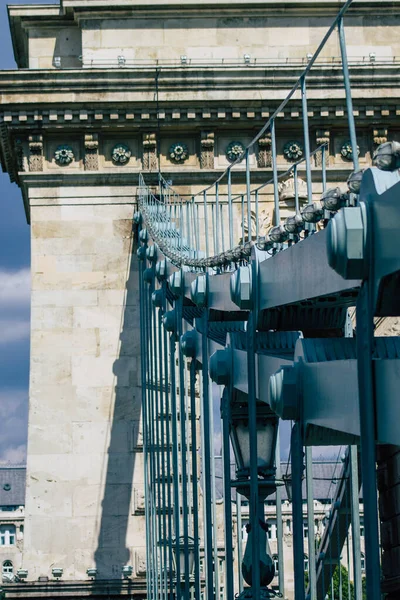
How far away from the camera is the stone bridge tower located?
34.1 metres

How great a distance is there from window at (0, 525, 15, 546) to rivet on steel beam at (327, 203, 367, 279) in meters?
126

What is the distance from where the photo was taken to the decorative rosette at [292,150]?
3597cm

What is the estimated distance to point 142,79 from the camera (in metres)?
35.6

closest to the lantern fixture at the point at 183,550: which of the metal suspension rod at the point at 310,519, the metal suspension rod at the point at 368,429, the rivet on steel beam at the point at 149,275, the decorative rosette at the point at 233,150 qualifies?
the rivet on steel beam at the point at 149,275

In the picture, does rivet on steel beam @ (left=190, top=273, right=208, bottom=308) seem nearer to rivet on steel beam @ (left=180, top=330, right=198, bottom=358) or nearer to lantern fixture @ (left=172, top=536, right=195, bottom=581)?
rivet on steel beam @ (left=180, top=330, right=198, bottom=358)

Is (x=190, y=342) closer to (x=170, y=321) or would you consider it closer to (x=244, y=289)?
(x=170, y=321)

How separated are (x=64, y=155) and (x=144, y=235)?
389cm

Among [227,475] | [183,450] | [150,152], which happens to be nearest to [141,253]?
[150,152]

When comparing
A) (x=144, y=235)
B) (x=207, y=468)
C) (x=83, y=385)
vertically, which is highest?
(x=144, y=235)

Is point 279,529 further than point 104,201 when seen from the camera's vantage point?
No

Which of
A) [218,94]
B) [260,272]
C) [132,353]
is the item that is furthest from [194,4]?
[260,272]

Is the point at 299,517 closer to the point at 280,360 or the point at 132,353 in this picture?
the point at 280,360

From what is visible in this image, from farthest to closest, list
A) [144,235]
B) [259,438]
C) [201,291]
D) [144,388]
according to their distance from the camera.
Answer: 1. [144,388]
2. [144,235]
3. [201,291]
4. [259,438]

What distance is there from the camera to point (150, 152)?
36031mm
